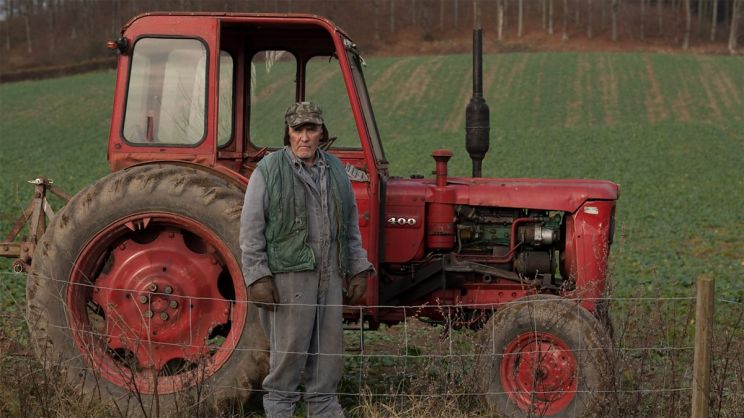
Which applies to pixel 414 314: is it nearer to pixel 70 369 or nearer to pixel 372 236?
pixel 372 236

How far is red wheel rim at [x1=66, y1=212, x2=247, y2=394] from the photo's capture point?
5168mm

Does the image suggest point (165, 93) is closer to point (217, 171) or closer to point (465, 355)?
point (217, 171)

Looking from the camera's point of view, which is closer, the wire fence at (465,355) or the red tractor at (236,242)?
the wire fence at (465,355)

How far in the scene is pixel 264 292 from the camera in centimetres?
469

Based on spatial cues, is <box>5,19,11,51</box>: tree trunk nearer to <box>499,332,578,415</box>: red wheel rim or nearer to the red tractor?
the red tractor

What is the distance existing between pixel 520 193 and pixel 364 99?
120cm

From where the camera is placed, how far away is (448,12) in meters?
71.5

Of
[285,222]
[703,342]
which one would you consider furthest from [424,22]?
[703,342]

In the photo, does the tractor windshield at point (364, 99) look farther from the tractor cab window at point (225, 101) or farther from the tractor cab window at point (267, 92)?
the tractor cab window at point (225, 101)

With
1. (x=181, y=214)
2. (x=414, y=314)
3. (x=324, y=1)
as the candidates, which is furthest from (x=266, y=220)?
(x=324, y=1)

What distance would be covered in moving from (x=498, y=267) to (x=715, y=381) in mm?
1546

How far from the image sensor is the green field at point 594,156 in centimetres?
588

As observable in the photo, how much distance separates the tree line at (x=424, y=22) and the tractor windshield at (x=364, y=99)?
168 ft

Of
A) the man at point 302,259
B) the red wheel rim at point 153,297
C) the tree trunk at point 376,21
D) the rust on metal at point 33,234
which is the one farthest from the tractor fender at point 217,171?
the tree trunk at point 376,21
